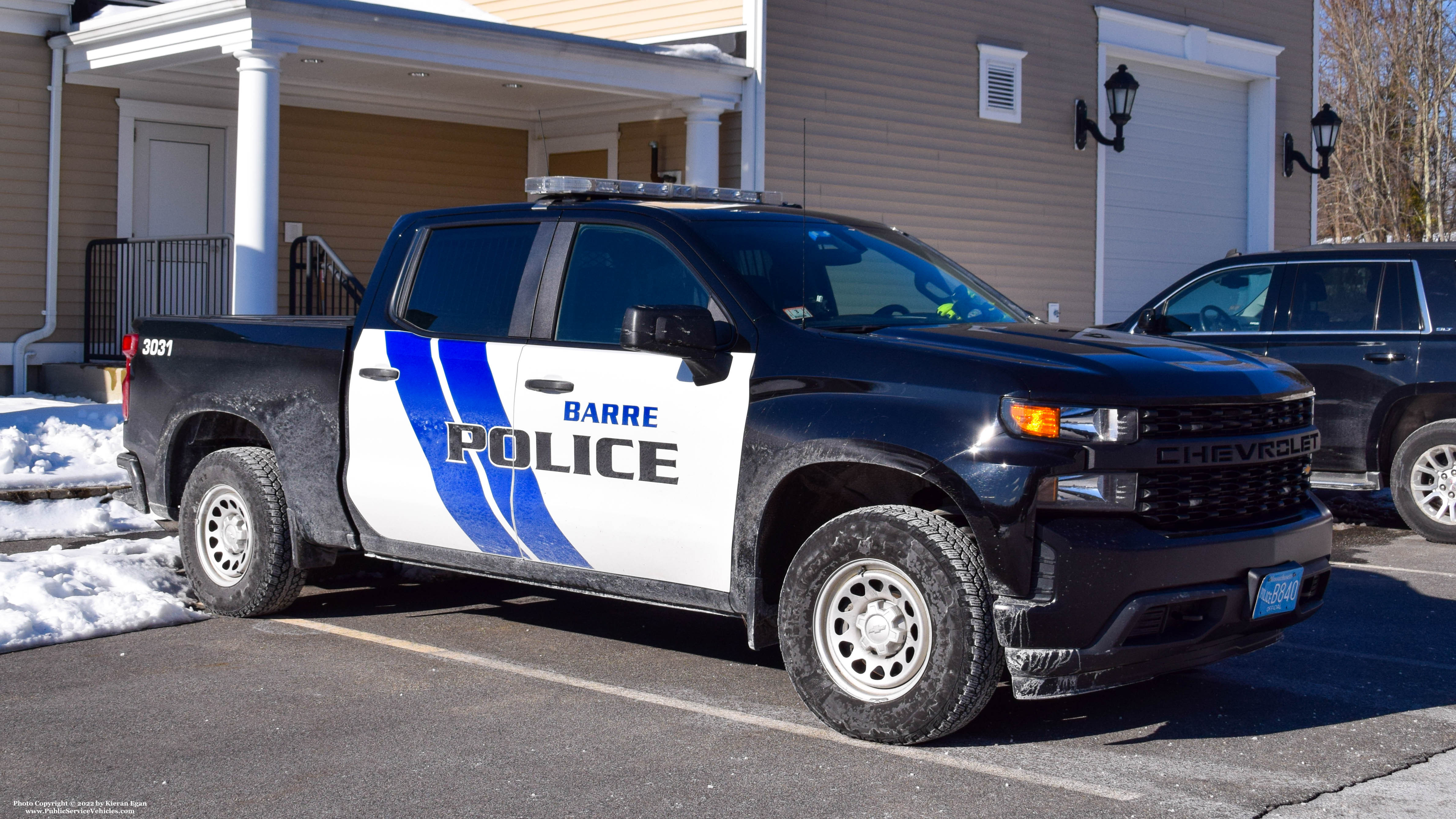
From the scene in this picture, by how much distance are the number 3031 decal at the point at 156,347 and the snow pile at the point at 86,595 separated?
104 centimetres

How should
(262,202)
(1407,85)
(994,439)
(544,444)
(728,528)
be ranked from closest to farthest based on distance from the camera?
(994,439)
(728,528)
(544,444)
(262,202)
(1407,85)

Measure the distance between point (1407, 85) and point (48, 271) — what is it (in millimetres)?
28489

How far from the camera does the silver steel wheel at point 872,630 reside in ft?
15.7

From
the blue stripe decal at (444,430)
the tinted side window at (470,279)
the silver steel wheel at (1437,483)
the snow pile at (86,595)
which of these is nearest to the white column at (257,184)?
the snow pile at (86,595)

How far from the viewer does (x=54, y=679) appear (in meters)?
5.61

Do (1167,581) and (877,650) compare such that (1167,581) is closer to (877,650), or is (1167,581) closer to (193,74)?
(877,650)

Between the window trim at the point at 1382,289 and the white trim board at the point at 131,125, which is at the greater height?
the white trim board at the point at 131,125

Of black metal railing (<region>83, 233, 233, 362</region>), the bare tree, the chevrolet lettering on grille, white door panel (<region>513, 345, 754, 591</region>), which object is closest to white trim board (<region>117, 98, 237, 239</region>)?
black metal railing (<region>83, 233, 233, 362</region>)

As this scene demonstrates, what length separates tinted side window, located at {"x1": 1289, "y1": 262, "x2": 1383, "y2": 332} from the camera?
9.48 metres

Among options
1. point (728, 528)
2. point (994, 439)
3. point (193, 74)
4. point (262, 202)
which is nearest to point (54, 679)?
point (728, 528)

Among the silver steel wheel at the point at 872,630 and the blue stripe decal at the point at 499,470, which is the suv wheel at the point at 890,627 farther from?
the blue stripe decal at the point at 499,470

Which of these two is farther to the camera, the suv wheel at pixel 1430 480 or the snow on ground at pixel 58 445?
the snow on ground at pixel 58 445

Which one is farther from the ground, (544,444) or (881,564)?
(544,444)

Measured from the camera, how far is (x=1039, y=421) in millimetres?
4566
